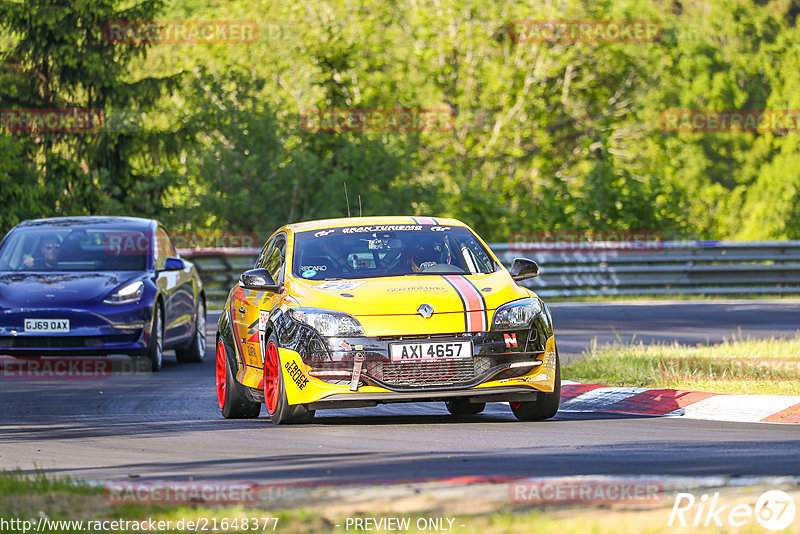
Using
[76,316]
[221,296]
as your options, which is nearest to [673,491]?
[76,316]

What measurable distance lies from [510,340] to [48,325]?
6.50 meters

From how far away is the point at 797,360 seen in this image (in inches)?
511

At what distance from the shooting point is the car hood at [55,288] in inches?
569

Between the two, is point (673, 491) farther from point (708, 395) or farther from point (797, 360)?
point (797, 360)

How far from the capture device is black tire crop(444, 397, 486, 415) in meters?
10.9

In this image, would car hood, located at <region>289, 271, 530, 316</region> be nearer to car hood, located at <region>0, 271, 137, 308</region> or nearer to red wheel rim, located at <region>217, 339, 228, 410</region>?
red wheel rim, located at <region>217, 339, 228, 410</region>

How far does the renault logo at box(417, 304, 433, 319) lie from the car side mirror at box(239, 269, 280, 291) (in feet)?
4.30

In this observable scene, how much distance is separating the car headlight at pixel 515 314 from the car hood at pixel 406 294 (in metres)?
0.06

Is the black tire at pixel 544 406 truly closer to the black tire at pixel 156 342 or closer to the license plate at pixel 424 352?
the license plate at pixel 424 352

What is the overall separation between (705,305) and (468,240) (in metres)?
14.2

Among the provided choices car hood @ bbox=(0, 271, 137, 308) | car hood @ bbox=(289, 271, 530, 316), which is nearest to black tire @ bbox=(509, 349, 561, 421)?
car hood @ bbox=(289, 271, 530, 316)

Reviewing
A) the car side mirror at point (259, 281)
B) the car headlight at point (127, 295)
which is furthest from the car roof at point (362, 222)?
the car headlight at point (127, 295)

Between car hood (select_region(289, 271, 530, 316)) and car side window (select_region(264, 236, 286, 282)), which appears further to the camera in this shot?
car side window (select_region(264, 236, 286, 282))

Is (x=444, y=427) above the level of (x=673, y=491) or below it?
below
